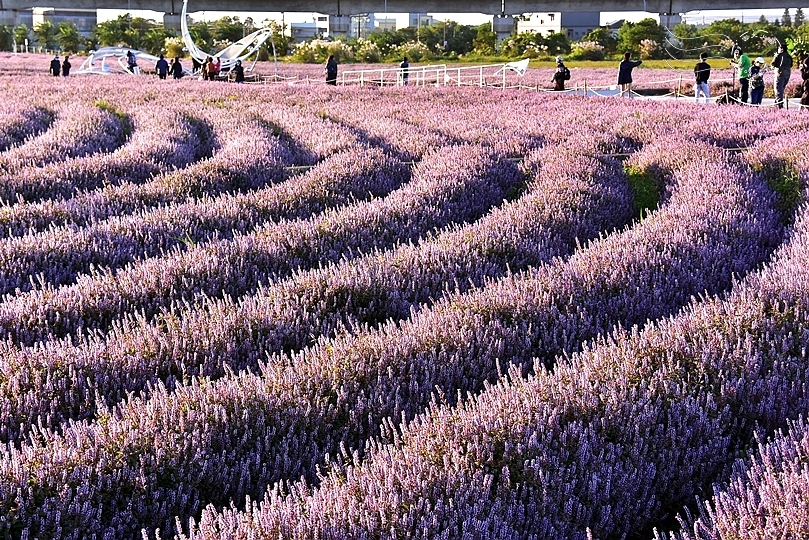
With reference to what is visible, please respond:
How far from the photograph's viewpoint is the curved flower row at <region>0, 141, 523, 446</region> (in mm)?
3271

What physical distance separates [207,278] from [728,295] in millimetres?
2966

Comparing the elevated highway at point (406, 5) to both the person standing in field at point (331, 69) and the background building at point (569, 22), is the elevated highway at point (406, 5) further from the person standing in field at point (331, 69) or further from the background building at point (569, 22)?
the person standing in field at point (331, 69)

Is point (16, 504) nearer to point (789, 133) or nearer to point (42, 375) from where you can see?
point (42, 375)

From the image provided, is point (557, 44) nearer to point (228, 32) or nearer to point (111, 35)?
point (228, 32)

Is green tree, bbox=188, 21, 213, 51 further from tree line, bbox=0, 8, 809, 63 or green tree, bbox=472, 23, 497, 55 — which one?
green tree, bbox=472, 23, 497, 55

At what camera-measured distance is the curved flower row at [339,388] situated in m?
2.67

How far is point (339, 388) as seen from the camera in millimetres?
3227

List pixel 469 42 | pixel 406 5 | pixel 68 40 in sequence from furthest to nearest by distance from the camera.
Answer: pixel 406 5 → pixel 469 42 → pixel 68 40

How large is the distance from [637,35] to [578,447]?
55.3 meters

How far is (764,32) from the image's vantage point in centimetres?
5400

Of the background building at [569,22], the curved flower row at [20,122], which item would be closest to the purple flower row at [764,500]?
the curved flower row at [20,122]

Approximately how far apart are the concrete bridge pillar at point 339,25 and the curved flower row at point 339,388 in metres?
72.0

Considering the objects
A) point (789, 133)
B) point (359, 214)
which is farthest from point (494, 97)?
point (359, 214)

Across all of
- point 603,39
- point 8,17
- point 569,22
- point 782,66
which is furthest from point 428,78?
point 569,22
